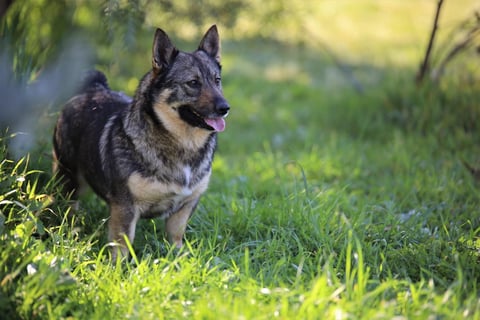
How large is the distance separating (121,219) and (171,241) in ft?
1.61

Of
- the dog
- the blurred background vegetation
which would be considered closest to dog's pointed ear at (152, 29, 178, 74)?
the dog

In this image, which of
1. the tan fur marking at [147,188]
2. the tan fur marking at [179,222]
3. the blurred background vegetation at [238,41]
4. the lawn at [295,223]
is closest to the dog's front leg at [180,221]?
the tan fur marking at [179,222]

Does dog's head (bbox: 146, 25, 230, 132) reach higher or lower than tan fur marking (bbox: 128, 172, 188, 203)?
higher

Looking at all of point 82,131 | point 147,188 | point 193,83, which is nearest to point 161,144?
point 147,188

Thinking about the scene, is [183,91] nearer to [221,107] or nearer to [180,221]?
[221,107]

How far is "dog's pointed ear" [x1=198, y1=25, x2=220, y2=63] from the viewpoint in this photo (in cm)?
436

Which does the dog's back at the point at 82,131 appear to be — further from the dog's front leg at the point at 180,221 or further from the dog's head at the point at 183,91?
the dog's front leg at the point at 180,221

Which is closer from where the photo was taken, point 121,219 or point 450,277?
point 450,277

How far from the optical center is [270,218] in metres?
4.34

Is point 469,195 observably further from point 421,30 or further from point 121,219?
point 421,30

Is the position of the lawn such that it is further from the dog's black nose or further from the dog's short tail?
the dog's black nose

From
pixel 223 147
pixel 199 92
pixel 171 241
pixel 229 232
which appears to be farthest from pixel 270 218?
pixel 223 147

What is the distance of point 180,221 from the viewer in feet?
13.6

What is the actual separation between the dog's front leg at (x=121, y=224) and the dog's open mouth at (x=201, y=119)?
28.2 inches
